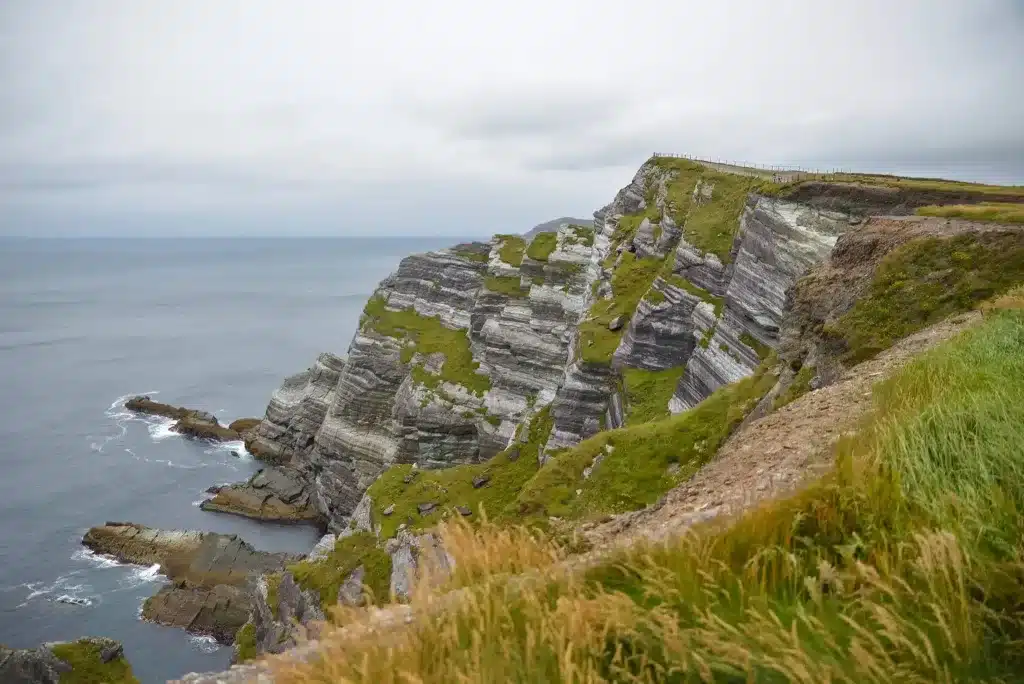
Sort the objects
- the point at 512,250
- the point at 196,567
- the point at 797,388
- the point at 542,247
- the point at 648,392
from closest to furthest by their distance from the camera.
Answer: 1. the point at 797,388
2. the point at 648,392
3. the point at 196,567
4. the point at 542,247
5. the point at 512,250

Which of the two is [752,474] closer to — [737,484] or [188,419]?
[737,484]

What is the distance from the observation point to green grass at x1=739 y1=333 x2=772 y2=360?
31.3m

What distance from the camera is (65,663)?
33312mm

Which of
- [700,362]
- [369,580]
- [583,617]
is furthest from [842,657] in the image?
[700,362]

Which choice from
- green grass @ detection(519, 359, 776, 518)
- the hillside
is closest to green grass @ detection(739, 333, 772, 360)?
the hillside

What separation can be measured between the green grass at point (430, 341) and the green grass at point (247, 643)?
26656 millimetres

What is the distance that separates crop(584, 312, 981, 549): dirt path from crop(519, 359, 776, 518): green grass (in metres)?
6.56

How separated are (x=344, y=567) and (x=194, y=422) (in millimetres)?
60820

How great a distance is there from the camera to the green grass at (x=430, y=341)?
2285 inches

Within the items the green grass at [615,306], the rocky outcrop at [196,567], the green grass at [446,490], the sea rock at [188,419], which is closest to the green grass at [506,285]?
the green grass at [615,306]

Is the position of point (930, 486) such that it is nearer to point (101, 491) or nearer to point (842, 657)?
point (842, 657)

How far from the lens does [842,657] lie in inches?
138

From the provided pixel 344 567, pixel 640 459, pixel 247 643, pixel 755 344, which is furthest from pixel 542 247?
pixel 640 459

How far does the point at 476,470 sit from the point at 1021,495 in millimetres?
33140
